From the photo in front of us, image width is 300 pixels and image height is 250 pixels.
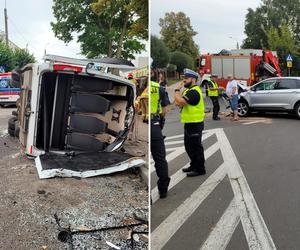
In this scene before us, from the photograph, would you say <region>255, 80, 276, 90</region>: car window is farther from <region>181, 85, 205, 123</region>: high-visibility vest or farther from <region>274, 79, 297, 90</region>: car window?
<region>181, 85, 205, 123</region>: high-visibility vest

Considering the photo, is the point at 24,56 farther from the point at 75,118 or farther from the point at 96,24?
the point at 96,24

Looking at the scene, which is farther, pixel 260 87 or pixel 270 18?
pixel 260 87

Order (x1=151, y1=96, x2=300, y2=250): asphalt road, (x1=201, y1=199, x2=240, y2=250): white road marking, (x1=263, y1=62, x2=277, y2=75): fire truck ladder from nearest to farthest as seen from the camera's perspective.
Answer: (x1=151, y1=96, x2=300, y2=250): asphalt road → (x1=201, y1=199, x2=240, y2=250): white road marking → (x1=263, y1=62, x2=277, y2=75): fire truck ladder

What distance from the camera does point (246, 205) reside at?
2209 millimetres

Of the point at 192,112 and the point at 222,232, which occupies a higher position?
the point at 192,112

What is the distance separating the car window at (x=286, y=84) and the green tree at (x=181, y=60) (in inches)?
285

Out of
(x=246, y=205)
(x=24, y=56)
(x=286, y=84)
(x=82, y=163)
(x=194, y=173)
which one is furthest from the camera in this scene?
(x=286, y=84)

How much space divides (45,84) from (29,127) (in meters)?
0.56

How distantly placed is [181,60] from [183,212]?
66 centimetres

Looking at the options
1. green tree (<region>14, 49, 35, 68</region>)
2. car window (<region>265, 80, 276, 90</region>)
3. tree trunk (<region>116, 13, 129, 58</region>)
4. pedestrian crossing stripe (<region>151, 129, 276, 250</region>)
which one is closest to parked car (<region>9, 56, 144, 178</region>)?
green tree (<region>14, 49, 35, 68</region>)

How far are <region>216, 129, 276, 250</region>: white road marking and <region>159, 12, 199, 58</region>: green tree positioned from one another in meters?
0.64

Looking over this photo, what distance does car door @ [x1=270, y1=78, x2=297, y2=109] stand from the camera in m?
7.91

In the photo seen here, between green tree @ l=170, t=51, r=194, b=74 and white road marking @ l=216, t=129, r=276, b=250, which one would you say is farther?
white road marking @ l=216, t=129, r=276, b=250

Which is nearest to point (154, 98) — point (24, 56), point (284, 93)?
point (24, 56)
